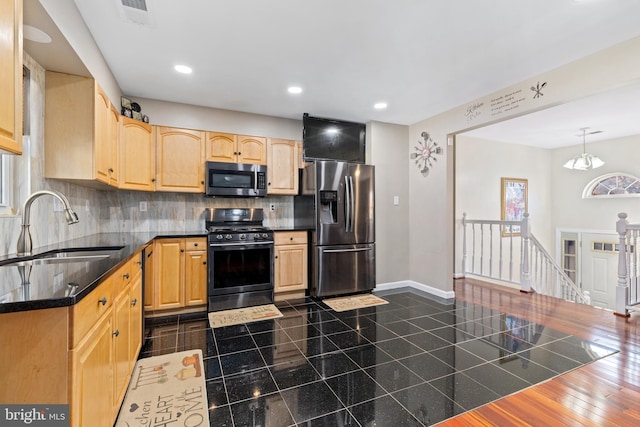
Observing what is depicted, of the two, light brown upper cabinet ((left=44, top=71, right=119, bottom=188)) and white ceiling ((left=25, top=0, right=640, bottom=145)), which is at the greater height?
white ceiling ((left=25, top=0, right=640, bottom=145))

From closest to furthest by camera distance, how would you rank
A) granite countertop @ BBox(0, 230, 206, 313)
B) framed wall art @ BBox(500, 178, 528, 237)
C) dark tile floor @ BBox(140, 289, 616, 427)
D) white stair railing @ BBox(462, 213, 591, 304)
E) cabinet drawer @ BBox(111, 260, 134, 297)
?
granite countertop @ BBox(0, 230, 206, 313), cabinet drawer @ BBox(111, 260, 134, 297), dark tile floor @ BBox(140, 289, 616, 427), white stair railing @ BBox(462, 213, 591, 304), framed wall art @ BBox(500, 178, 528, 237)

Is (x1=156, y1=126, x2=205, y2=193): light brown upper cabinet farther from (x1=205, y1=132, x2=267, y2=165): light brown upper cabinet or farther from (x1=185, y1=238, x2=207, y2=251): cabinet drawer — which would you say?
(x1=185, y1=238, x2=207, y2=251): cabinet drawer

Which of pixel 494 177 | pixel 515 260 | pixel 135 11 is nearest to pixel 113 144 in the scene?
pixel 135 11

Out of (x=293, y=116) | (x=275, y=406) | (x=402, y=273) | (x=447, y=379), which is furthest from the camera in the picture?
(x=402, y=273)

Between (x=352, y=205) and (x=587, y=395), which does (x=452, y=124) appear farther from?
(x=587, y=395)

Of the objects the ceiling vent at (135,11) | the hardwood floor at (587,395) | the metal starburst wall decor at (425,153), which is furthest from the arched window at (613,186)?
the ceiling vent at (135,11)

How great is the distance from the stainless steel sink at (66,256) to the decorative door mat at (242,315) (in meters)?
1.33

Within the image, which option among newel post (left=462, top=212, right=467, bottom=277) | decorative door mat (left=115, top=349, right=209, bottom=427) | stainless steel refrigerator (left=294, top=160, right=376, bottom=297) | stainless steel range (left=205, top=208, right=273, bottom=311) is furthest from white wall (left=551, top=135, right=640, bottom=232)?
decorative door mat (left=115, top=349, right=209, bottom=427)

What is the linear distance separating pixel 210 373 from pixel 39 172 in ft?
5.99

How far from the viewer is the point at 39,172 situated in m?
2.07

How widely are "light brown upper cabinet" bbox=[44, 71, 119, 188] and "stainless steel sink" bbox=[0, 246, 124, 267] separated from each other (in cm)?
54

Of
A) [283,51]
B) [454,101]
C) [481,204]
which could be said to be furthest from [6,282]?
[481,204]

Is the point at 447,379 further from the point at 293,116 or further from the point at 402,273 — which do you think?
the point at 293,116

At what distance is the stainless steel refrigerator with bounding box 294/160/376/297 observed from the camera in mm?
3875
